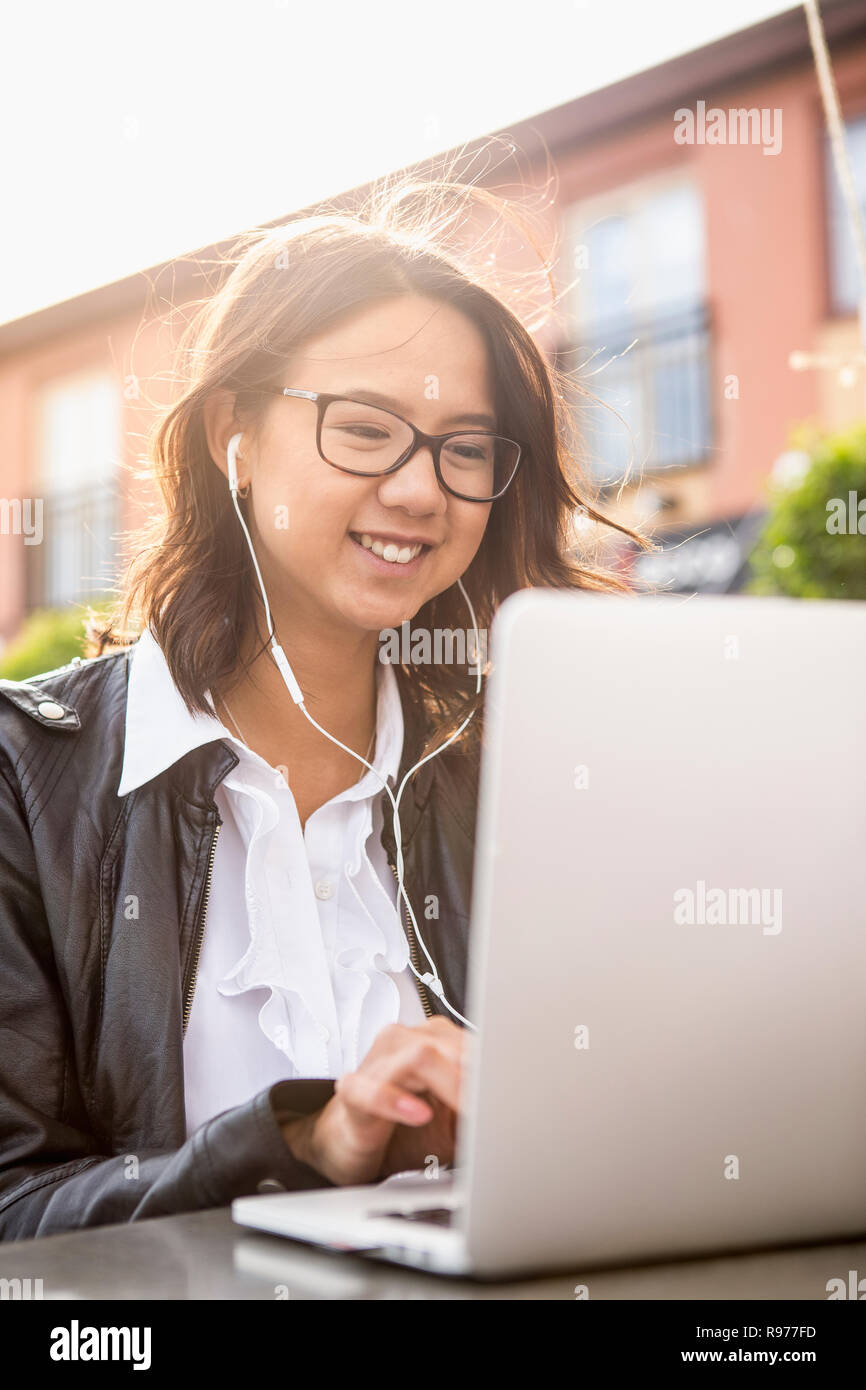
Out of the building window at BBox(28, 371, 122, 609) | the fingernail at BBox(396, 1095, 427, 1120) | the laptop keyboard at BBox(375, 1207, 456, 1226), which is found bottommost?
the laptop keyboard at BBox(375, 1207, 456, 1226)

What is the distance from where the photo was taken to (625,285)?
33.0ft

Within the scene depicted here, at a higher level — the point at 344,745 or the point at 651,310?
the point at 651,310

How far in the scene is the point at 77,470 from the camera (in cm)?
1401

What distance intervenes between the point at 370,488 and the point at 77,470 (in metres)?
12.8

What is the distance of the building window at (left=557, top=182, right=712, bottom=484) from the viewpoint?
9.56m

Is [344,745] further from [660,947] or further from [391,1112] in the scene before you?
[660,947]

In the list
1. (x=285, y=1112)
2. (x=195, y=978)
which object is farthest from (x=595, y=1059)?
(x=195, y=978)

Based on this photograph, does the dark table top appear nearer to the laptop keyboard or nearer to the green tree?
the laptop keyboard

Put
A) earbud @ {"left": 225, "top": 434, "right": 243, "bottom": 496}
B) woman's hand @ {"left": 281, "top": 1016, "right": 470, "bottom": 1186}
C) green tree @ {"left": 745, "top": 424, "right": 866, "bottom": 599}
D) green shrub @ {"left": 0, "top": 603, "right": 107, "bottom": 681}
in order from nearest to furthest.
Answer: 1. woman's hand @ {"left": 281, "top": 1016, "right": 470, "bottom": 1186}
2. earbud @ {"left": 225, "top": 434, "right": 243, "bottom": 496}
3. green tree @ {"left": 745, "top": 424, "right": 866, "bottom": 599}
4. green shrub @ {"left": 0, "top": 603, "right": 107, "bottom": 681}

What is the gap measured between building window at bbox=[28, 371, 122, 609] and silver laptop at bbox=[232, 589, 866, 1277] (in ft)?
41.4

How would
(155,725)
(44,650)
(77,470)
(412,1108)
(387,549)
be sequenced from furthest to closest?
(77,470) → (44,650) → (387,549) → (155,725) → (412,1108)

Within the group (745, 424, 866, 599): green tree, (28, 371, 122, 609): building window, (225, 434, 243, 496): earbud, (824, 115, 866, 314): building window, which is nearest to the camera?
(225, 434, 243, 496): earbud

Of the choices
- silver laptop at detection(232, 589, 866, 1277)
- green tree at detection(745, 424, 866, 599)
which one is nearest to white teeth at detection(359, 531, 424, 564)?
silver laptop at detection(232, 589, 866, 1277)

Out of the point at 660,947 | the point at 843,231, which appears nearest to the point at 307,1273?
the point at 660,947
